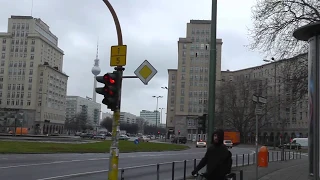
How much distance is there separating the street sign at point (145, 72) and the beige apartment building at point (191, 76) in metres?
118

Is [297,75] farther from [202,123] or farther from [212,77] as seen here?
[212,77]

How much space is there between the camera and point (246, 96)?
99.2 metres

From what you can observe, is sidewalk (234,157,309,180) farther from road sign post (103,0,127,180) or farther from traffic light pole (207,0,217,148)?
road sign post (103,0,127,180)

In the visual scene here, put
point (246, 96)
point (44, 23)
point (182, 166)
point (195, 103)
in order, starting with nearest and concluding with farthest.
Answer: point (182, 166) → point (246, 96) → point (195, 103) → point (44, 23)

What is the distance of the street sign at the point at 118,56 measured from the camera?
467 inches

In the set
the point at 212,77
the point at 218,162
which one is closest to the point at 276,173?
the point at 212,77

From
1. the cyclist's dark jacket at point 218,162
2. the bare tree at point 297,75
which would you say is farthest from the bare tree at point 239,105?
the cyclist's dark jacket at point 218,162


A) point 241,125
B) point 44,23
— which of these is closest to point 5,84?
point 44,23

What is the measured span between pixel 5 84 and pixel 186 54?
6708 centimetres

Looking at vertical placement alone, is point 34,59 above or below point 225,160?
above

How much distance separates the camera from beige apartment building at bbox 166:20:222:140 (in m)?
131

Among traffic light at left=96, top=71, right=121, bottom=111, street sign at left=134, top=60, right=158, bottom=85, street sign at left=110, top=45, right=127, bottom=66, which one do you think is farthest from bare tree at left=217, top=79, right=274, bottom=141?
traffic light at left=96, top=71, right=121, bottom=111

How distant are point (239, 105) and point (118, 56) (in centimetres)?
9299

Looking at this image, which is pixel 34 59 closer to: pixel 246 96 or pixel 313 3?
pixel 246 96
